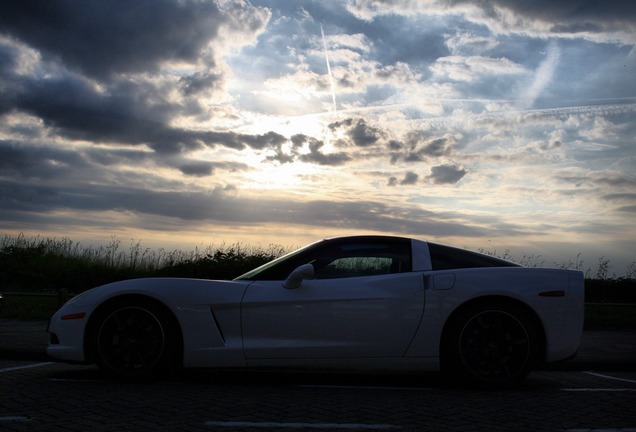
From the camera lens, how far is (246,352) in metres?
6.48

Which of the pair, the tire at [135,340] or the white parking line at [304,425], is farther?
the tire at [135,340]

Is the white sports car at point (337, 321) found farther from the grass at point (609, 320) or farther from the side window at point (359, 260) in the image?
the grass at point (609, 320)

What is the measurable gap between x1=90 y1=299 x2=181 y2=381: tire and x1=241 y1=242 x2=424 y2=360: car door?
74 centimetres

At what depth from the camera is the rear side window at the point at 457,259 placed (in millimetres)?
6871

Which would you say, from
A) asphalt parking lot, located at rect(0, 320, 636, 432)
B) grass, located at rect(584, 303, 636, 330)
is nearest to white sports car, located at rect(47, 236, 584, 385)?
asphalt parking lot, located at rect(0, 320, 636, 432)

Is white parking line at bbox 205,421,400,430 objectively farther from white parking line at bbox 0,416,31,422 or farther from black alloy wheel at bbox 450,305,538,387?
black alloy wheel at bbox 450,305,538,387

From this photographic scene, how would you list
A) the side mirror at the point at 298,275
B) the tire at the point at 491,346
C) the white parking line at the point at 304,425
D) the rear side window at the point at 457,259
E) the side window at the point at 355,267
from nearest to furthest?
the white parking line at the point at 304,425
the side mirror at the point at 298,275
the tire at the point at 491,346
the side window at the point at 355,267
the rear side window at the point at 457,259

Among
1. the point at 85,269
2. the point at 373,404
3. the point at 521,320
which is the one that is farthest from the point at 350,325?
the point at 85,269

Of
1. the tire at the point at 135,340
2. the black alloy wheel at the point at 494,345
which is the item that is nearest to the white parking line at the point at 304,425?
the tire at the point at 135,340

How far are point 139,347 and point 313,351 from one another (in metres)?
1.67

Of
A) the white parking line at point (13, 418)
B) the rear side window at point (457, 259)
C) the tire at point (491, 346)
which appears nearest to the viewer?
the white parking line at point (13, 418)

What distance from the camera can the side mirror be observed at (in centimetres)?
643

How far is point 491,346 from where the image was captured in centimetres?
660

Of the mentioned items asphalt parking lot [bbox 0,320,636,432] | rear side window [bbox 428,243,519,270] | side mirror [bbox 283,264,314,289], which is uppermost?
rear side window [bbox 428,243,519,270]
